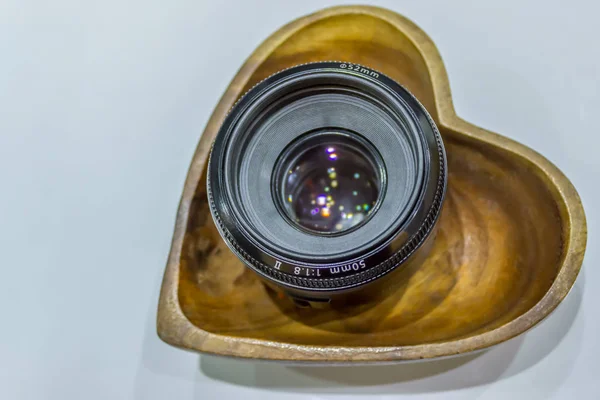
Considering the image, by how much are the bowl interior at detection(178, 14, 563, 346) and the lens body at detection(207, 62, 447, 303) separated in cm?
3

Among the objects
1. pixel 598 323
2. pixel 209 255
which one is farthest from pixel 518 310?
pixel 209 255

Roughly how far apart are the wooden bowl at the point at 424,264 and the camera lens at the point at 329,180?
3.0 inches

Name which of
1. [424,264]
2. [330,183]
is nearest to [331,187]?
[330,183]

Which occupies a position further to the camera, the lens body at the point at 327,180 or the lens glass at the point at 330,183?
the lens glass at the point at 330,183

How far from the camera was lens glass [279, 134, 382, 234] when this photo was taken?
0.67 meters

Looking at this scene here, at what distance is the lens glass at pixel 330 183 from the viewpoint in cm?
67

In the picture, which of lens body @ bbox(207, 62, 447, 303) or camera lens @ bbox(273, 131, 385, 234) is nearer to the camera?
lens body @ bbox(207, 62, 447, 303)

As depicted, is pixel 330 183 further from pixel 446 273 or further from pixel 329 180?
pixel 446 273

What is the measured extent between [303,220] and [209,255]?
3.9 inches

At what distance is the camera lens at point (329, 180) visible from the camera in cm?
67

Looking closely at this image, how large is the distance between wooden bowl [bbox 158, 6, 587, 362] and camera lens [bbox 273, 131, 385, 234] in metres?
0.07

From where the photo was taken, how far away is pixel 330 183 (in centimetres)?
70

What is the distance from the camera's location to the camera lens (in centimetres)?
67

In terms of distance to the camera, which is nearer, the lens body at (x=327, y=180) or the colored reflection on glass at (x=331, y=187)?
the lens body at (x=327, y=180)
